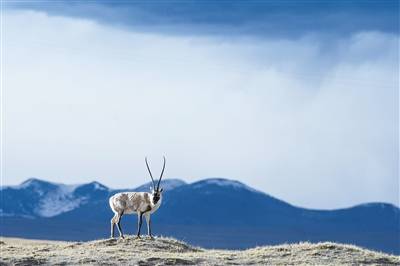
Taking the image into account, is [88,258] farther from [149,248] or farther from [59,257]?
[149,248]

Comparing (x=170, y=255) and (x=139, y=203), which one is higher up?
(x=139, y=203)

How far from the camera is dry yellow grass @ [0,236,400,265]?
33062mm

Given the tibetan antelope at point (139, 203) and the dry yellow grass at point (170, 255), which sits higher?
the tibetan antelope at point (139, 203)

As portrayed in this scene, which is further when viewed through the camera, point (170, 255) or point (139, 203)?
point (139, 203)

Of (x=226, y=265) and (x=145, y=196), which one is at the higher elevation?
(x=145, y=196)

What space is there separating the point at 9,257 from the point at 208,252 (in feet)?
24.0

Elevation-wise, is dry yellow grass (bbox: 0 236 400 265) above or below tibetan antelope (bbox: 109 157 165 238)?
below

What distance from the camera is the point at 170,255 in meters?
34.5

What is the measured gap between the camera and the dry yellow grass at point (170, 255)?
33062 millimetres

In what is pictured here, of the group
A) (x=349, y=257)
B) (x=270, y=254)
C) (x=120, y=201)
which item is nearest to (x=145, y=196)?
(x=120, y=201)

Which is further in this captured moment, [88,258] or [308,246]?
[308,246]

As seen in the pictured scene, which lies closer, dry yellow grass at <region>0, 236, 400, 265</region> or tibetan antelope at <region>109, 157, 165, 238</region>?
dry yellow grass at <region>0, 236, 400, 265</region>

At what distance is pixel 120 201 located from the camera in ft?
126

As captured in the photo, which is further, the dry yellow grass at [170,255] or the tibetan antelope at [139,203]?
the tibetan antelope at [139,203]
